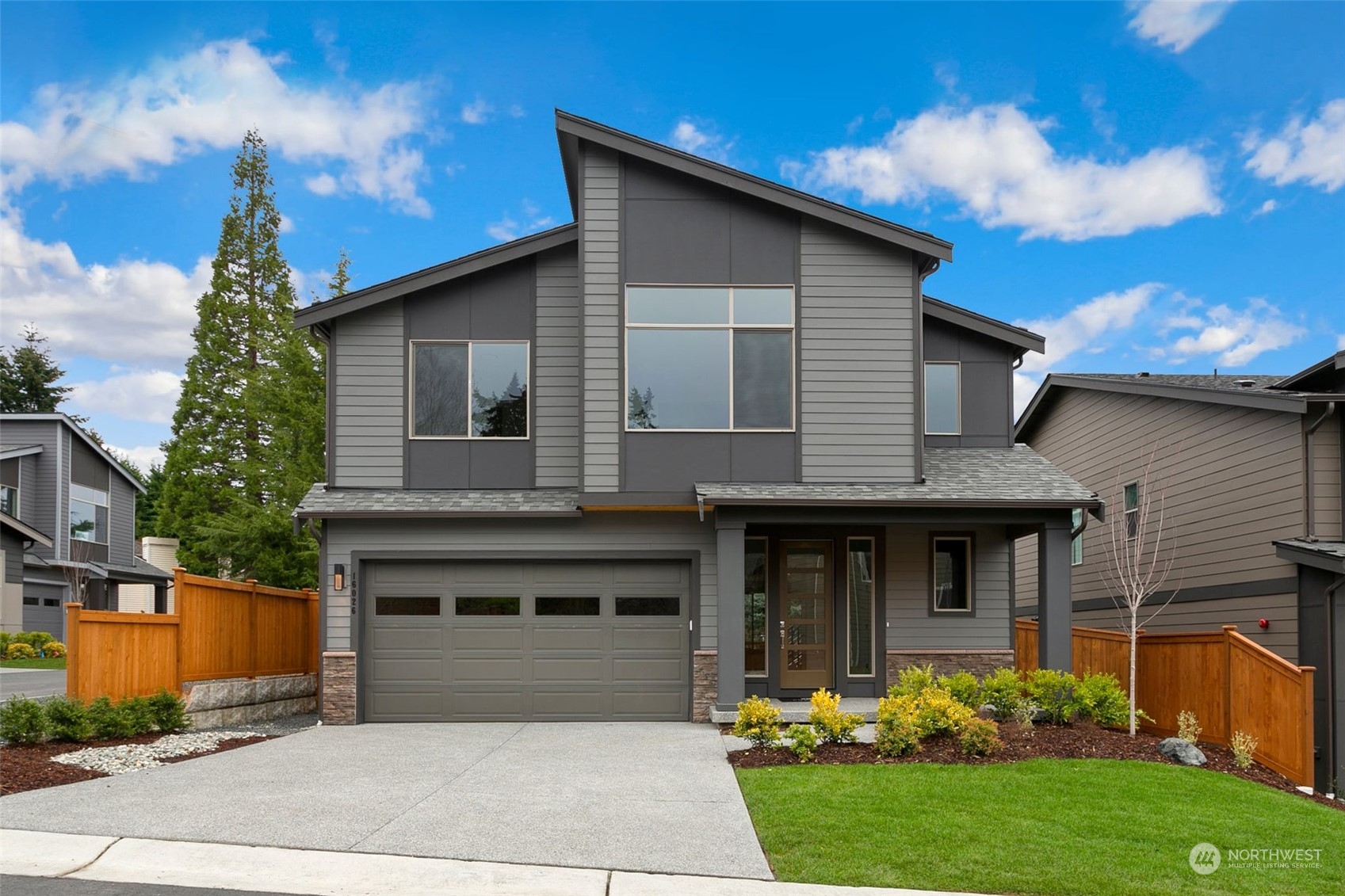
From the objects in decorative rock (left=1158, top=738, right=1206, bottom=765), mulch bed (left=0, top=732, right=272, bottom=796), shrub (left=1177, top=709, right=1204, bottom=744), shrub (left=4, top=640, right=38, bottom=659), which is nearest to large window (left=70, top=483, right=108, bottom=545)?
shrub (left=4, top=640, right=38, bottom=659)

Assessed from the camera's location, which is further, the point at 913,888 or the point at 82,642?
the point at 82,642

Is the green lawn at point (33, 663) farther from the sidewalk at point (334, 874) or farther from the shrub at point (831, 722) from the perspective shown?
the shrub at point (831, 722)

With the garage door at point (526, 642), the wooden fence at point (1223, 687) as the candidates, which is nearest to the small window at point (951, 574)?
the wooden fence at point (1223, 687)

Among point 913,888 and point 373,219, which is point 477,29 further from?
point 913,888

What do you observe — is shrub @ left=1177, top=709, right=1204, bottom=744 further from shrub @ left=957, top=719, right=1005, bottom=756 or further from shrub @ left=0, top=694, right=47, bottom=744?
shrub @ left=0, top=694, right=47, bottom=744

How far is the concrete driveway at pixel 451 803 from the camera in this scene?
7043 mm

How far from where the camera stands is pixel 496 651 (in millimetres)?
13977

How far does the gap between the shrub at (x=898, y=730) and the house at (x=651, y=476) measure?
9.55ft

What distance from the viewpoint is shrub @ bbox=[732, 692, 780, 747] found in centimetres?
1059

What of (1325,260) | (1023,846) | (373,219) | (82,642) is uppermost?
(373,219)

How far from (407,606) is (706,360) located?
4988mm

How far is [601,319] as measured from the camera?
44.7ft

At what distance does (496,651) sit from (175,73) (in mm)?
11634

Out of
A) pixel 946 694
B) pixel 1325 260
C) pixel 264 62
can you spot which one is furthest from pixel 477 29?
pixel 1325 260
